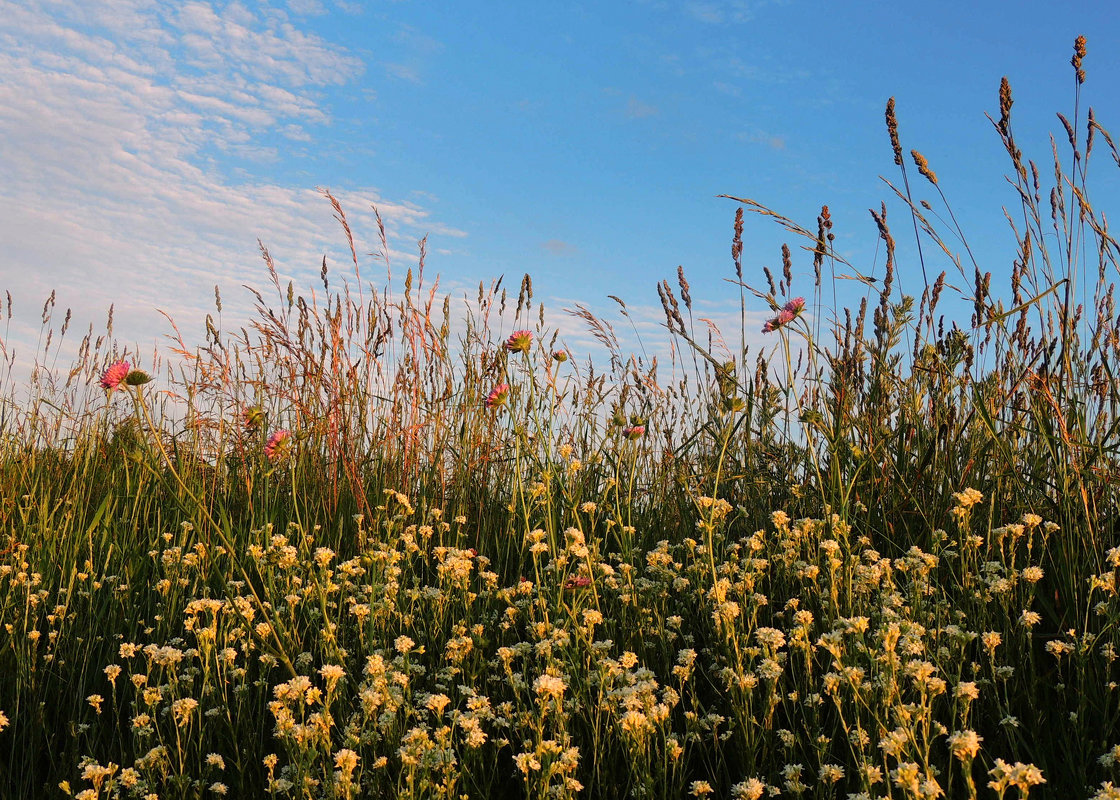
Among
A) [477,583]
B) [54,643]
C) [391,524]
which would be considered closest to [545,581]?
[477,583]

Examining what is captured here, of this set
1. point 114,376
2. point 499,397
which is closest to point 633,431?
point 499,397

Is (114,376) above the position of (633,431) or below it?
below

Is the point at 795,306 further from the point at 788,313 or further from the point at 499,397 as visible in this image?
the point at 499,397

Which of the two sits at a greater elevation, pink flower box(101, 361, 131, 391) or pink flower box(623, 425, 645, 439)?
pink flower box(623, 425, 645, 439)

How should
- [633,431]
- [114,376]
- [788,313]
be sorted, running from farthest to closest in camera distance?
[633,431], [788,313], [114,376]

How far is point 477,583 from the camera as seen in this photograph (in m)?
3.14

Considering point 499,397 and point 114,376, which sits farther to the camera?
point 499,397

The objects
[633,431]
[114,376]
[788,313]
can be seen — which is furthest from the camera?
[633,431]

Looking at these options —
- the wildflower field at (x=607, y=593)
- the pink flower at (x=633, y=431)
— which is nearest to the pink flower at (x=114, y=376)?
the wildflower field at (x=607, y=593)

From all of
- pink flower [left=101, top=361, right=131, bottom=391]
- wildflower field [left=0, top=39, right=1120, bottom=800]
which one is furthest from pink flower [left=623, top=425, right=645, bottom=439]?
pink flower [left=101, top=361, right=131, bottom=391]

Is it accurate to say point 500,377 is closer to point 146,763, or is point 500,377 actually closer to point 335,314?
point 335,314

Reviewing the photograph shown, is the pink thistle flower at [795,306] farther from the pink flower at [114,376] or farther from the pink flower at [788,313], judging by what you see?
the pink flower at [114,376]

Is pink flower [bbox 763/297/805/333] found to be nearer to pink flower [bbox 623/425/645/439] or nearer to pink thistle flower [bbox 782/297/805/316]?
pink thistle flower [bbox 782/297/805/316]

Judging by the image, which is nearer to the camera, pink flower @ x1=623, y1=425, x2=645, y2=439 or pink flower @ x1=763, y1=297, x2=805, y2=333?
pink flower @ x1=763, y1=297, x2=805, y2=333
